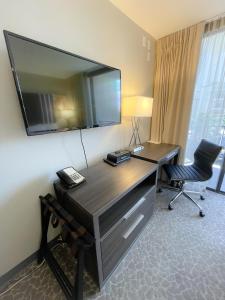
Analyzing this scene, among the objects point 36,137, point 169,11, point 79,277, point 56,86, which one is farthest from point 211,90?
point 79,277

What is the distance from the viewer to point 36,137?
1124 millimetres

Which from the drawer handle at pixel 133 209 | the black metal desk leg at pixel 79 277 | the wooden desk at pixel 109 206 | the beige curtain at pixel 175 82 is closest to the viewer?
the black metal desk leg at pixel 79 277

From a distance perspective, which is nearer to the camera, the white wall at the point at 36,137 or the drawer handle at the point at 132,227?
the white wall at the point at 36,137

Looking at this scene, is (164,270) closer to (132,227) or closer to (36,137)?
(132,227)

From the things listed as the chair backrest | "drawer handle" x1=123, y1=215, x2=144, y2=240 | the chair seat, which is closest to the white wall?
"drawer handle" x1=123, y1=215, x2=144, y2=240

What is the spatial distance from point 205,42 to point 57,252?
10.2 feet

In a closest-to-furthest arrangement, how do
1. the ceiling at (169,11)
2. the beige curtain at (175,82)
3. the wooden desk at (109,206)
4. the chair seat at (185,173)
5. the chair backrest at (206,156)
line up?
the wooden desk at (109,206)
the ceiling at (169,11)
the chair backrest at (206,156)
the chair seat at (185,173)
the beige curtain at (175,82)

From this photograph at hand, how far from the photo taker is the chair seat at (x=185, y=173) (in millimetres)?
1780

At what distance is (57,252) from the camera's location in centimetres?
138

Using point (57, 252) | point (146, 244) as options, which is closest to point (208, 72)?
point (146, 244)

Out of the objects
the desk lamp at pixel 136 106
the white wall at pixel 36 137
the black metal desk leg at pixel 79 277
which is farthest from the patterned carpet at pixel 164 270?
the desk lamp at pixel 136 106

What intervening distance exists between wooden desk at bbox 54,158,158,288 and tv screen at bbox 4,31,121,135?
0.52m

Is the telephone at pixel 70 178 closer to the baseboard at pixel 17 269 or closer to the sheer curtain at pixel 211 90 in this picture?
the baseboard at pixel 17 269

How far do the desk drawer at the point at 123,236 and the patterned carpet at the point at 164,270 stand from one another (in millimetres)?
122
